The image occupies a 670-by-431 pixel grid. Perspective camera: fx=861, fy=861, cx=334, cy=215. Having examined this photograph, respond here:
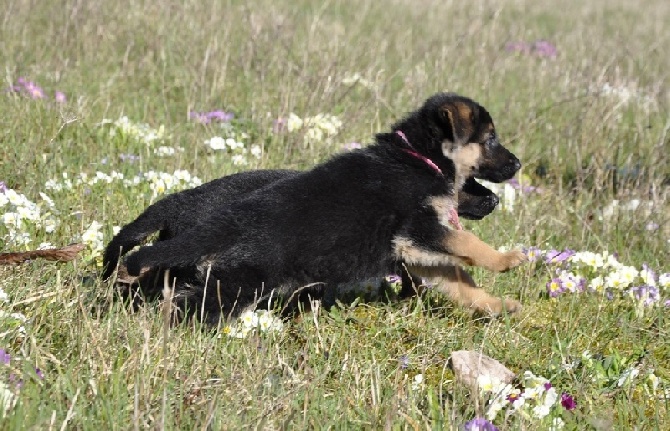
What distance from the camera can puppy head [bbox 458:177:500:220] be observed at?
4.98 metres

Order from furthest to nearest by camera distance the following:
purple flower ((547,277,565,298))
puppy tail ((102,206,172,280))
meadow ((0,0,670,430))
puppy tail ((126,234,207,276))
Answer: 1. purple flower ((547,277,565,298))
2. puppy tail ((102,206,172,280))
3. puppy tail ((126,234,207,276))
4. meadow ((0,0,670,430))

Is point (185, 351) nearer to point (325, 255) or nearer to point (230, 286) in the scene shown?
point (230, 286)

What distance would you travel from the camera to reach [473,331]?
4.51 m

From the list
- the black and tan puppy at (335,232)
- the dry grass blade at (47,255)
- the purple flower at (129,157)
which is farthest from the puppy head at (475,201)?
the purple flower at (129,157)

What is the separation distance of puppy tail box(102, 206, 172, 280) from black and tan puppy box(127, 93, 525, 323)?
0.31 m

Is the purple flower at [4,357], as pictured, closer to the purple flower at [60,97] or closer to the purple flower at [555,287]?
the purple flower at [555,287]

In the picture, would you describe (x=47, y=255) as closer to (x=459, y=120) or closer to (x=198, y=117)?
(x=459, y=120)

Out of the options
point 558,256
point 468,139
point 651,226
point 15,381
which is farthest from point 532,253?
point 15,381

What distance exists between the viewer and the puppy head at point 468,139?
Result: 4.81 m

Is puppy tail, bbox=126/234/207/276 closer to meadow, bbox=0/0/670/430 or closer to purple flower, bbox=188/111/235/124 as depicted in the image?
meadow, bbox=0/0/670/430

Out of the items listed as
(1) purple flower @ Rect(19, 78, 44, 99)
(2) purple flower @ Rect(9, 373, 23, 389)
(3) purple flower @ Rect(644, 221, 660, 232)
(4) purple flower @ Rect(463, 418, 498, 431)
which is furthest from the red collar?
(1) purple flower @ Rect(19, 78, 44, 99)

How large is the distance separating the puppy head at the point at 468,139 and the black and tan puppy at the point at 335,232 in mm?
13

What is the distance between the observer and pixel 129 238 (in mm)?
4586

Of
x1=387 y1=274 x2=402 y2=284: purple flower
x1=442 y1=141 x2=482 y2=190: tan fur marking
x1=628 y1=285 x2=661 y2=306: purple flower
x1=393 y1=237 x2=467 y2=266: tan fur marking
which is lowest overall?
x1=387 y1=274 x2=402 y2=284: purple flower
